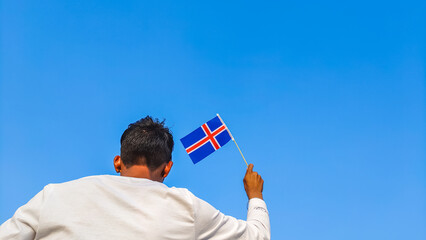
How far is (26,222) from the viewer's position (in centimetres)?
385

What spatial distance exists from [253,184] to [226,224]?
888mm

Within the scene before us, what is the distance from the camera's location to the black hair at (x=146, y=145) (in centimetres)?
450

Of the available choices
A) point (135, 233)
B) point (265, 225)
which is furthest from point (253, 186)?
point (135, 233)

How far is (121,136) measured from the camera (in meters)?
4.77

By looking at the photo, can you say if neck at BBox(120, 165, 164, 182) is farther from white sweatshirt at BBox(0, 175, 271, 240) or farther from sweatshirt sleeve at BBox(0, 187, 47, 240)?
sweatshirt sleeve at BBox(0, 187, 47, 240)

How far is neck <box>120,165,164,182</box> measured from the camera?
4410 mm

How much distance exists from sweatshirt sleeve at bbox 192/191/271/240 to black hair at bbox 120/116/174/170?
63 cm

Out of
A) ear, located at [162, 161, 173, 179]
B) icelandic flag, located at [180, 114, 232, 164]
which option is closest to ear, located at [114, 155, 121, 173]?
ear, located at [162, 161, 173, 179]

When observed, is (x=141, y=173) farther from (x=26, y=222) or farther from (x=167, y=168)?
(x=26, y=222)

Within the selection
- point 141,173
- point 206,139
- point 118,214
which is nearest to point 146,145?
point 141,173

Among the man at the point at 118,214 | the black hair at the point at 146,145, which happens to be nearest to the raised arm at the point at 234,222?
the man at the point at 118,214

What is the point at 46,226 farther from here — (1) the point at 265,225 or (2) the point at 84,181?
(1) the point at 265,225

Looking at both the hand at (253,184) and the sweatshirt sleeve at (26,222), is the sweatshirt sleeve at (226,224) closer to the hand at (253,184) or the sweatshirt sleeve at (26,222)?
the hand at (253,184)

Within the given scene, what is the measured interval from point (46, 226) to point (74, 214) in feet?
0.70
